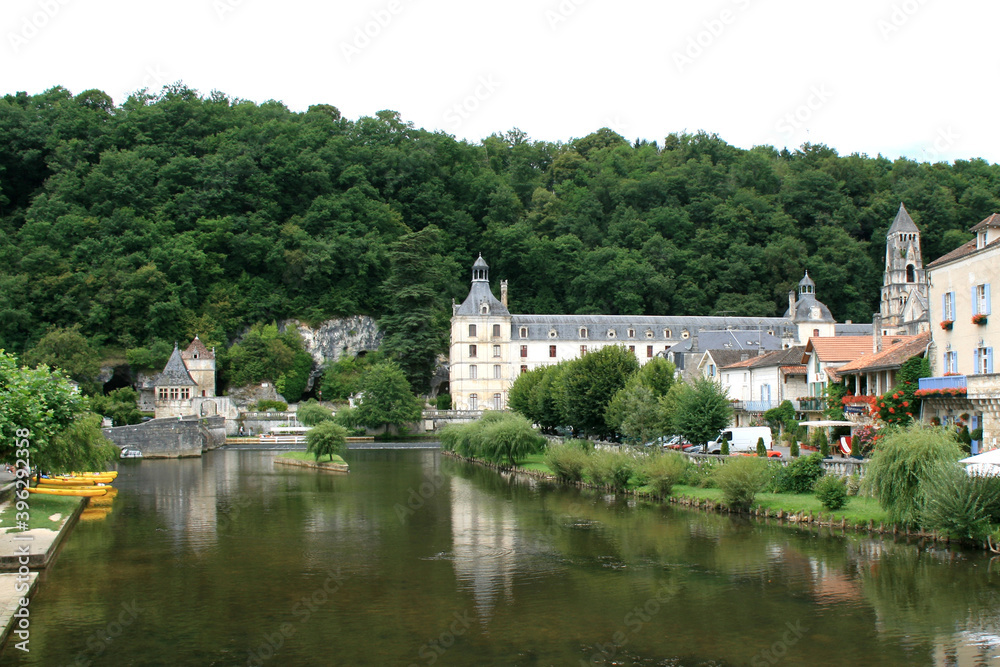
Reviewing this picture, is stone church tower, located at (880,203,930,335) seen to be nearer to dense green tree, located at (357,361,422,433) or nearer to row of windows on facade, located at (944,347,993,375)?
dense green tree, located at (357,361,422,433)

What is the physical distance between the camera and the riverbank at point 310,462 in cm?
4972

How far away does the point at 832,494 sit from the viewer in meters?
26.6

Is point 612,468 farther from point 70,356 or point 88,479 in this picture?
point 70,356

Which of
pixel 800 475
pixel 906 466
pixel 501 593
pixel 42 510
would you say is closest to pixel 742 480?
pixel 800 475

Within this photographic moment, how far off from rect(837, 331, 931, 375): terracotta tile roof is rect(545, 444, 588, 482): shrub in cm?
1246

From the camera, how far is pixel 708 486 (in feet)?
107

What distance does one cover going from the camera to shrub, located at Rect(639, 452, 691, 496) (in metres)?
32.9

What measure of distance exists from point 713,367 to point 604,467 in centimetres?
2188

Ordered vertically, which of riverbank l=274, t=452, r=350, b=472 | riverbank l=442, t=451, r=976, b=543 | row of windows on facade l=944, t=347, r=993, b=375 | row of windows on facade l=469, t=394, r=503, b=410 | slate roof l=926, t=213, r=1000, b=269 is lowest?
riverbank l=274, t=452, r=350, b=472

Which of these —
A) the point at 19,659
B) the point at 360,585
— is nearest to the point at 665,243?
the point at 360,585

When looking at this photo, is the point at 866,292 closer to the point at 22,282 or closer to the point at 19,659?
the point at 22,282

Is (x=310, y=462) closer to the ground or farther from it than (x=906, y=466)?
closer to the ground

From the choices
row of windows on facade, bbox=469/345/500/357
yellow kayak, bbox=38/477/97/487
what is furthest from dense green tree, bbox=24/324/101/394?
row of windows on facade, bbox=469/345/500/357

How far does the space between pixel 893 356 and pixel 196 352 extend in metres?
62.2
